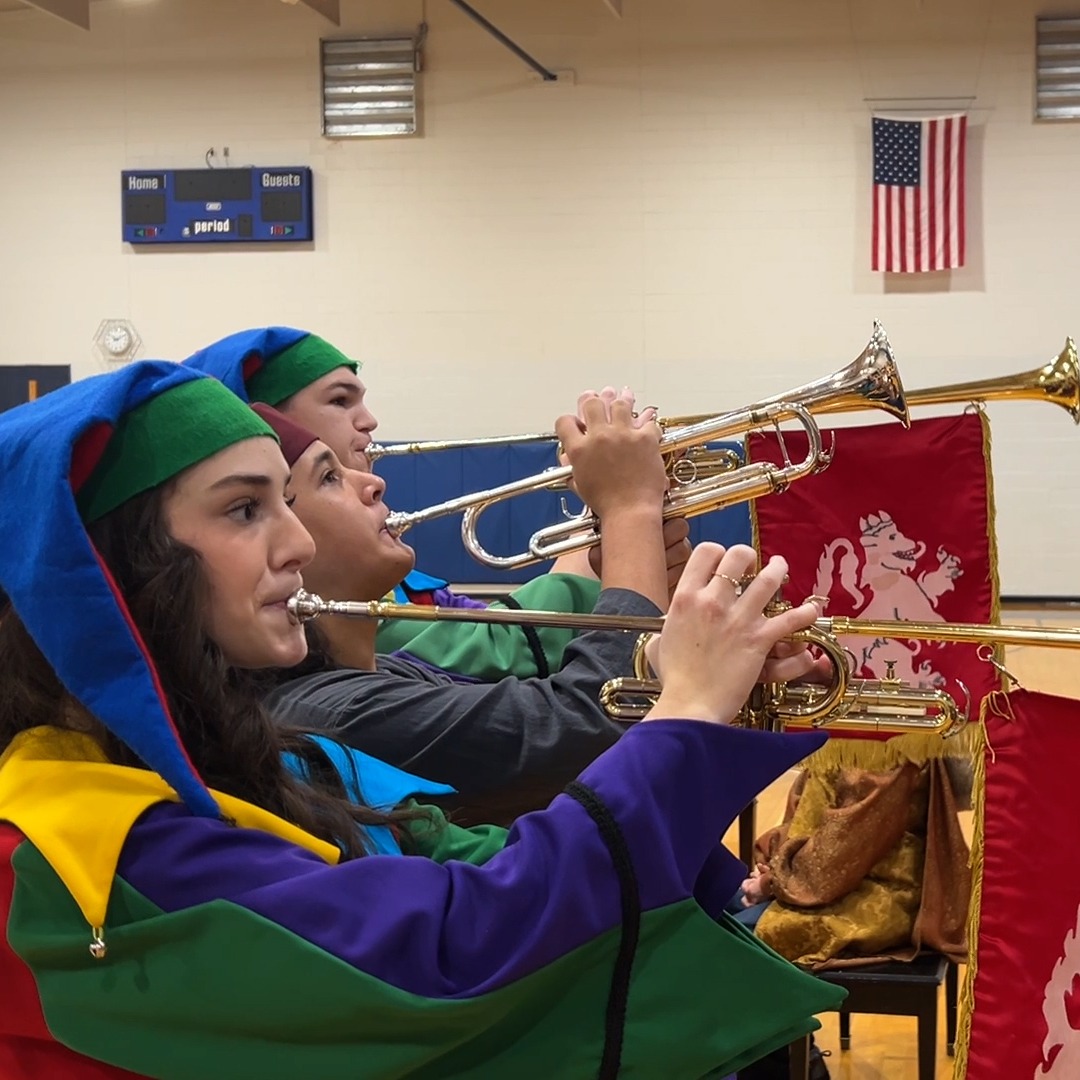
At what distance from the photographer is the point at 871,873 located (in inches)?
110

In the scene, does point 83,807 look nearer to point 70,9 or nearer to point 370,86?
point 370,86

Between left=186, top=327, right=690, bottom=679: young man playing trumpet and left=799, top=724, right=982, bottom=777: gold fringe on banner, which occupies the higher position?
left=186, top=327, right=690, bottom=679: young man playing trumpet

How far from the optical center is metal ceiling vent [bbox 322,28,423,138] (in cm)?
883

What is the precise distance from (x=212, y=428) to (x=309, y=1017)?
21.9 inches

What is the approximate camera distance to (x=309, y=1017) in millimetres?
1061

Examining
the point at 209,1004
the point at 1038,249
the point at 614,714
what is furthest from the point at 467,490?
the point at 209,1004

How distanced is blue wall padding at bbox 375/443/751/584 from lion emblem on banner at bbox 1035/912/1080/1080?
6141 millimetres

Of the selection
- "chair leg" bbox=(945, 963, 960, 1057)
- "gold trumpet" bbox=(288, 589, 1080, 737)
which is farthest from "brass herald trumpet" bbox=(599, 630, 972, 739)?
"chair leg" bbox=(945, 963, 960, 1057)

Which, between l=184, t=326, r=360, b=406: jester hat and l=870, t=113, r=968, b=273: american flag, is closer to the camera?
l=184, t=326, r=360, b=406: jester hat

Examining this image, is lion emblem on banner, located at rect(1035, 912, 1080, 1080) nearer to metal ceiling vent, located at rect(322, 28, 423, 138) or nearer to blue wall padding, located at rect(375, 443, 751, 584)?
blue wall padding, located at rect(375, 443, 751, 584)

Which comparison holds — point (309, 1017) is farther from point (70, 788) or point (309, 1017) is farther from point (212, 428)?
point (212, 428)

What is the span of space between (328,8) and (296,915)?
857cm

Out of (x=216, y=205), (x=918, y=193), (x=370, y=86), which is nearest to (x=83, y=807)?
(x=918, y=193)

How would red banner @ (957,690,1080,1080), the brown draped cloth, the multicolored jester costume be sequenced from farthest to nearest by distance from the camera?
1. the brown draped cloth
2. red banner @ (957,690,1080,1080)
3. the multicolored jester costume
